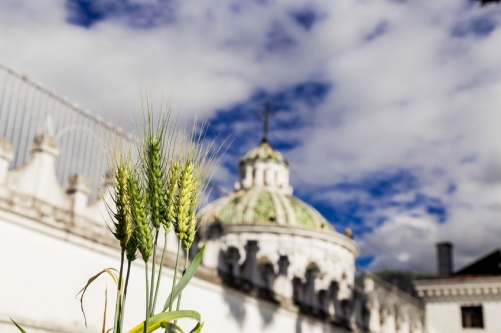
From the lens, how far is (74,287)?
13031mm

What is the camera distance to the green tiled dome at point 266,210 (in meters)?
45.8

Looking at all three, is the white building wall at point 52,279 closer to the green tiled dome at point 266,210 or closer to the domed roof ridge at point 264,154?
the green tiled dome at point 266,210

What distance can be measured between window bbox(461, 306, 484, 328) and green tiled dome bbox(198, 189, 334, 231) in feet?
57.7

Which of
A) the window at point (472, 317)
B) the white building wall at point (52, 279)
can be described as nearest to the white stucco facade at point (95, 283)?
the white building wall at point (52, 279)

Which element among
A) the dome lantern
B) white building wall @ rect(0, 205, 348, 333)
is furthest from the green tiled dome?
white building wall @ rect(0, 205, 348, 333)

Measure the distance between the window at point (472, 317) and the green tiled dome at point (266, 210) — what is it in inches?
693

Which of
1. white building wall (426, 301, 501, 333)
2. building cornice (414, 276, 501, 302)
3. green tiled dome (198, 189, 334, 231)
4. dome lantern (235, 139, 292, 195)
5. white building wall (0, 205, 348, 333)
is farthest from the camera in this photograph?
dome lantern (235, 139, 292, 195)

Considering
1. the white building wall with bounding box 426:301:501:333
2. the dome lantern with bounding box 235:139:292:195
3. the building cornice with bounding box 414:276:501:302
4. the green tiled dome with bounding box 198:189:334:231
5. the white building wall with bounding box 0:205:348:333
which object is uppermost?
the dome lantern with bounding box 235:139:292:195

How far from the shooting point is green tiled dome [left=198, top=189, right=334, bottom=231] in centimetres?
4578

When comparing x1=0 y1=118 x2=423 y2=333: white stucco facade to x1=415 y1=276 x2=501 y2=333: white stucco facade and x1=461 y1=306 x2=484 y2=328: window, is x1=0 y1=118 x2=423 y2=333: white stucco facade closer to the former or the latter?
x1=415 y1=276 x2=501 y2=333: white stucco facade

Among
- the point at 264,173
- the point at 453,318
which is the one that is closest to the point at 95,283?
the point at 453,318

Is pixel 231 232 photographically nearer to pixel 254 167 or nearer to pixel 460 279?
pixel 254 167

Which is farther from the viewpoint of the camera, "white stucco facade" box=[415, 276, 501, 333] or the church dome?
the church dome

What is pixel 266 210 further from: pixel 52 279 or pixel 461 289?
pixel 52 279
